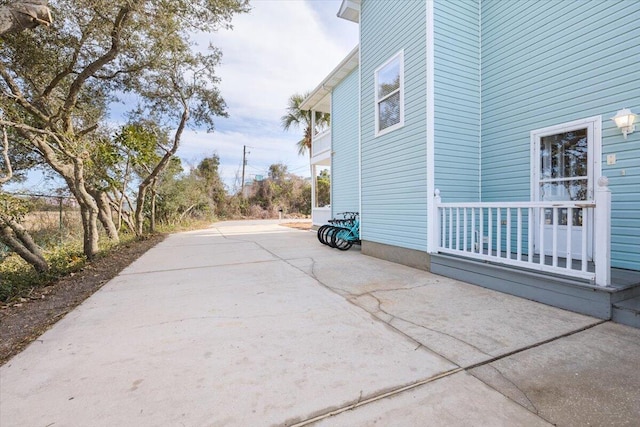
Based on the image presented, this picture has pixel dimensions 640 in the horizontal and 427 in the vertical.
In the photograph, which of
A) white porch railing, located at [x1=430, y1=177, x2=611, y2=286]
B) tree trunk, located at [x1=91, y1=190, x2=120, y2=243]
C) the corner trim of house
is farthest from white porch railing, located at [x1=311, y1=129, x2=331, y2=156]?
tree trunk, located at [x1=91, y1=190, x2=120, y2=243]

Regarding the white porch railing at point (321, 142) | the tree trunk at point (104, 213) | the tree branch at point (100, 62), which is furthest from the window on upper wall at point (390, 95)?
the tree trunk at point (104, 213)

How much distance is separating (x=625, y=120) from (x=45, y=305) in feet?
24.0

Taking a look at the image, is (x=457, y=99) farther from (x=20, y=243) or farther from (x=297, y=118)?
(x=297, y=118)

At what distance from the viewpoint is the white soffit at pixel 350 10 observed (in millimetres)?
6563

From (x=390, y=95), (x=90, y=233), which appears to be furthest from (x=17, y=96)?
(x=390, y=95)

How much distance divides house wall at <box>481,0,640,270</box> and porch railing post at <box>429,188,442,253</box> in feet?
4.19

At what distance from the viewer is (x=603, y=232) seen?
2684 millimetres

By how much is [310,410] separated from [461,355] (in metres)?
1.24

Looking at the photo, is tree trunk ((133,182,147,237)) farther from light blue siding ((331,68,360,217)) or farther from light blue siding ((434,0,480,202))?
light blue siding ((434,0,480,202))

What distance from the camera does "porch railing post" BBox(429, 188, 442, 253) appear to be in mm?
4578

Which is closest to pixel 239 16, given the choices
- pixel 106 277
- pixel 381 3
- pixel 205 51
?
pixel 205 51

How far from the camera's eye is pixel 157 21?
5.63m

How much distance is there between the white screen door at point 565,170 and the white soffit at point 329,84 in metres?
5.30

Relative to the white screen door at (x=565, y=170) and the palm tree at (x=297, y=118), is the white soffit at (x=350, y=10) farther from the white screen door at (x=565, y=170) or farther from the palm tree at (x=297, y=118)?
the palm tree at (x=297, y=118)
